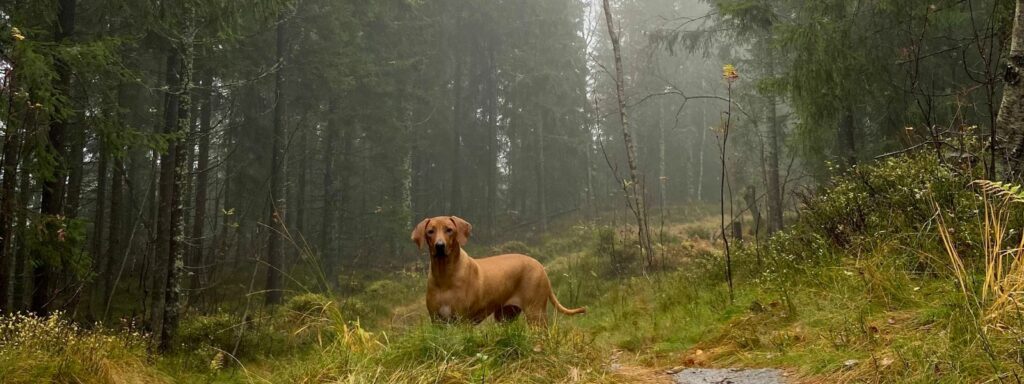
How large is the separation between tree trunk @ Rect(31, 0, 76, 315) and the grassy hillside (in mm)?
1898

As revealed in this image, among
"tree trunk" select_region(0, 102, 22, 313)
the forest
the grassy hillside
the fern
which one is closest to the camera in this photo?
the fern

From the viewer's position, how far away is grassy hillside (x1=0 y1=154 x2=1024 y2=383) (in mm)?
2873

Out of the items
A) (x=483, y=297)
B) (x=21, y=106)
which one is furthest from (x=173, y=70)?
(x=483, y=297)

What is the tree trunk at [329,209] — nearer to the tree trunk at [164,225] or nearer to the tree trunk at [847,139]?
the tree trunk at [164,225]

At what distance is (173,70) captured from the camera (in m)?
10.0

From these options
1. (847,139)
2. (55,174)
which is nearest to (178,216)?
(55,174)

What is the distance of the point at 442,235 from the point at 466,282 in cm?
47

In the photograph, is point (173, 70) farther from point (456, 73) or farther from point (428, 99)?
point (456, 73)

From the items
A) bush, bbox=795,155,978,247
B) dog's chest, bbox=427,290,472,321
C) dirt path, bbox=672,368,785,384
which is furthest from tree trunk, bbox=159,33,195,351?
bush, bbox=795,155,978,247

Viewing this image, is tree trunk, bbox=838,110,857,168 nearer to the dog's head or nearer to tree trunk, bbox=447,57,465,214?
the dog's head

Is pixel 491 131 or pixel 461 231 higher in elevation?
pixel 491 131

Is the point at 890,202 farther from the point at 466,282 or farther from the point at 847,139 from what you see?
the point at 847,139

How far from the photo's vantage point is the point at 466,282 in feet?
17.0

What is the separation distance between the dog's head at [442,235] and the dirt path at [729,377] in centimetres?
208
